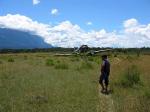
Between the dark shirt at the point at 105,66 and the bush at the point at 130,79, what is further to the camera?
the bush at the point at 130,79

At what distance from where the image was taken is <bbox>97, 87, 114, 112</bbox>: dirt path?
13.0 m

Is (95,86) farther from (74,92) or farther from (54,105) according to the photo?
(54,105)

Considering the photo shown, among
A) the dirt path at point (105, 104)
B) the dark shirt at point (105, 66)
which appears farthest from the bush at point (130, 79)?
the dirt path at point (105, 104)

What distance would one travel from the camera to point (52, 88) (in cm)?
1822

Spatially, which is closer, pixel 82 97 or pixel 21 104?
pixel 21 104

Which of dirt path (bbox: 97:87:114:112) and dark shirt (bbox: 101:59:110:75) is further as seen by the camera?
dark shirt (bbox: 101:59:110:75)

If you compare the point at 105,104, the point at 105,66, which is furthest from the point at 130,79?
the point at 105,104

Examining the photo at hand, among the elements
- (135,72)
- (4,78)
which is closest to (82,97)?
(135,72)

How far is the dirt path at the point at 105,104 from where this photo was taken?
13.0 m

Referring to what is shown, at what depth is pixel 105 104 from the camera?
1415cm

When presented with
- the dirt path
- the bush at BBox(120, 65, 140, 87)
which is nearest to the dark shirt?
the dirt path

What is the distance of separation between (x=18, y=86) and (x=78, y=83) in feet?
11.5

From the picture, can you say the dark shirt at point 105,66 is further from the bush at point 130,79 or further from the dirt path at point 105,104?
the bush at point 130,79

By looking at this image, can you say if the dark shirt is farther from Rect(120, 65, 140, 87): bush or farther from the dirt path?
Rect(120, 65, 140, 87): bush
